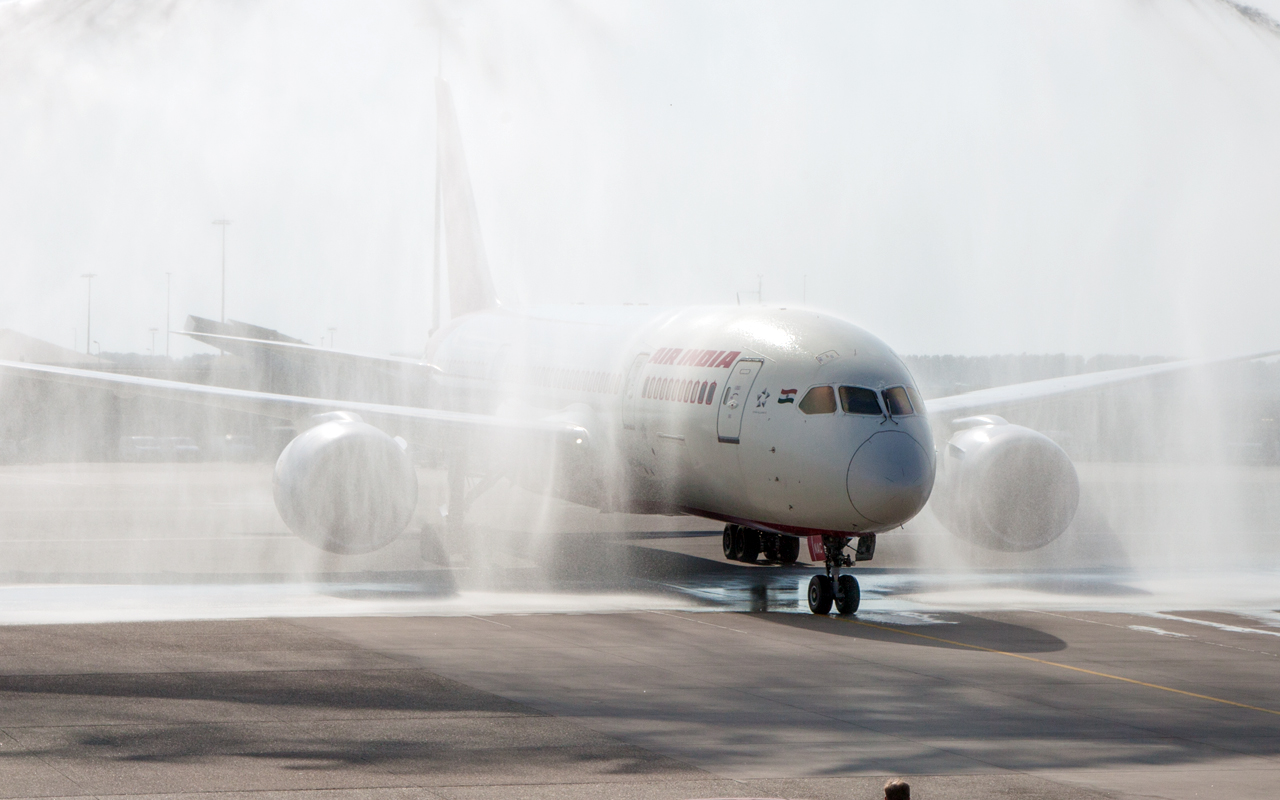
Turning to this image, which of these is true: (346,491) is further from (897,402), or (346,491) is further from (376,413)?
(897,402)

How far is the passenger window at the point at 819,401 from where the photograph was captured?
19.1 meters

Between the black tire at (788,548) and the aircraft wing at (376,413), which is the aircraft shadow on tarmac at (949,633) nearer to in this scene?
the black tire at (788,548)

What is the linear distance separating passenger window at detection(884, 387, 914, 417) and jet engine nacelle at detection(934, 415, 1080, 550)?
458cm

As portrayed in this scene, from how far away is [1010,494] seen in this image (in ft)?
76.6

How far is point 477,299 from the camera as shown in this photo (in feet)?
123

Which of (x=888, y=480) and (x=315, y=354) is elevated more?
(x=315, y=354)

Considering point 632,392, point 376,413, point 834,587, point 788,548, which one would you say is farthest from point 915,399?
point 376,413

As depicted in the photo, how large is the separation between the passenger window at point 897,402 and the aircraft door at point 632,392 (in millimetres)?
5355

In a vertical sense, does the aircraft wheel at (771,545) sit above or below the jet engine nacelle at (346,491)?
below

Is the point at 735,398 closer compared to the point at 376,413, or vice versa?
the point at 735,398

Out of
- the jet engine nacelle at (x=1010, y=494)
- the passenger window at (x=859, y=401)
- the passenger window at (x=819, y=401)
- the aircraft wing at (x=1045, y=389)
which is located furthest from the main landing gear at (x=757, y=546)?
the passenger window at (x=859, y=401)

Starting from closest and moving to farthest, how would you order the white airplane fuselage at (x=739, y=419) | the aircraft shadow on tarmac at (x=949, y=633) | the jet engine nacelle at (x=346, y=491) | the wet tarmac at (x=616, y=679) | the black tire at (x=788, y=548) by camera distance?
the wet tarmac at (x=616, y=679)
the aircraft shadow on tarmac at (x=949, y=633)
the white airplane fuselage at (x=739, y=419)
the jet engine nacelle at (x=346, y=491)
the black tire at (x=788, y=548)

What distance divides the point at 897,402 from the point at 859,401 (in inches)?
21.7

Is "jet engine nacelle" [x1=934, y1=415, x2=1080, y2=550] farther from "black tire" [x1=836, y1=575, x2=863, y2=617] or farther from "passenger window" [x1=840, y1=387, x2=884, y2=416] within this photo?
"passenger window" [x1=840, y1=387, x2=884, y2=416]
